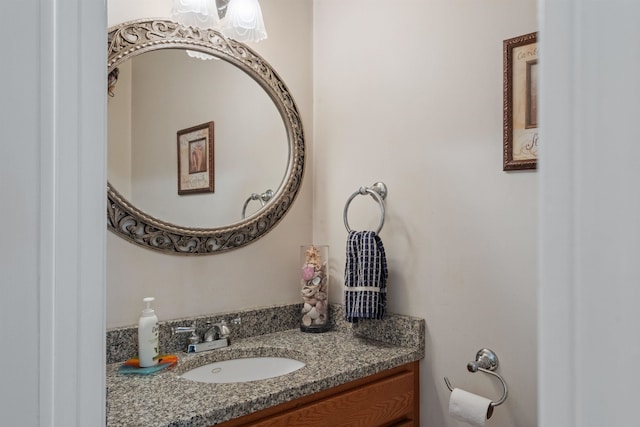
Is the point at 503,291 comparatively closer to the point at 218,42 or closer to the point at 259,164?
the point at 259,164

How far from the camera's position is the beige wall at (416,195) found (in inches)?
52.1

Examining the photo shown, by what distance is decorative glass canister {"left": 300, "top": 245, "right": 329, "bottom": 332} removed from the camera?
1710mm

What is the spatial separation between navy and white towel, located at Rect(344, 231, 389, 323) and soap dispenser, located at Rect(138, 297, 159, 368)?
0.62m

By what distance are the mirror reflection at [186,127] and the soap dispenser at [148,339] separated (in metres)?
0.33

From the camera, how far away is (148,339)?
52.1 inches

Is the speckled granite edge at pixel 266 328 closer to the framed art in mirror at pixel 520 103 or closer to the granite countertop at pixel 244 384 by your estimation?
the granite countertop at pixel 244 384

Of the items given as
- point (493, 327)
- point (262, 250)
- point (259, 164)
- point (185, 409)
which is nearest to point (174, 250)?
point (262, 250)

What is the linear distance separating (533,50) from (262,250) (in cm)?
116

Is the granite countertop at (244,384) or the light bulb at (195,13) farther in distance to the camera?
the light bulb at (195,13)

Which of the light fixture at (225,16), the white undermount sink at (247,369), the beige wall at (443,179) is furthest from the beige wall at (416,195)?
the white undermount sink at (247,369)

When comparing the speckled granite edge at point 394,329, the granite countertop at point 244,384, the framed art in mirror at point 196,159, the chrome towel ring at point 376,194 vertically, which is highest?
the framed art in mirror at point 196,159

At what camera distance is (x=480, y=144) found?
139cm

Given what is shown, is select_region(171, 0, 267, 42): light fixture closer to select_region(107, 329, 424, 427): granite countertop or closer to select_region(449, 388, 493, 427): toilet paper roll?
select_region(107, 329, 424, 427): granite countertop

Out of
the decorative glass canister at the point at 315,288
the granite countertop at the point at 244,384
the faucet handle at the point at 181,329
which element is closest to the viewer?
the granite countertop at the point at 244,384
